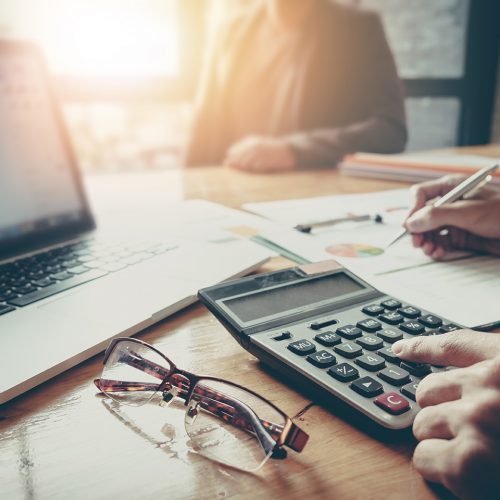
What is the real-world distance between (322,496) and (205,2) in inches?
82.8

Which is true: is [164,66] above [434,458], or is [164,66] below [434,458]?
above

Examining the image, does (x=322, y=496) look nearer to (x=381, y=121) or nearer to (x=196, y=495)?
(x=196, y=495)

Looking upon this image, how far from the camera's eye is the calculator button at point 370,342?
0.30m

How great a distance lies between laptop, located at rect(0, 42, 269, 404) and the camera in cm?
35

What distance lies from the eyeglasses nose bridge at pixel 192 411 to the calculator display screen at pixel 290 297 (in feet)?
0.25

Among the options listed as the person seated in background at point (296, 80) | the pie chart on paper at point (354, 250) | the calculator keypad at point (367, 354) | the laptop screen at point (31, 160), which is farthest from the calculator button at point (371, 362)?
the person seated in background at point (296, 80)

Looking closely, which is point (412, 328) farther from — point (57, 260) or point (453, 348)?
point (57, 260)

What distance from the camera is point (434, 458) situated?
223 millimetres

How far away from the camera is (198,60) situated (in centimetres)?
205

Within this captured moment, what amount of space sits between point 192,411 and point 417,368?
127mm

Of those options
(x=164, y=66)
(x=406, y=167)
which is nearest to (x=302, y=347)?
(x=406, y=167)

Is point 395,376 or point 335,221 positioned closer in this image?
point 395,376

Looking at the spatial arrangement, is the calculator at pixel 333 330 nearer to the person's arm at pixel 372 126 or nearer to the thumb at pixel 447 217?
the thumb at pixel 447 217

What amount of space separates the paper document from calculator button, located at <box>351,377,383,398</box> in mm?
136
